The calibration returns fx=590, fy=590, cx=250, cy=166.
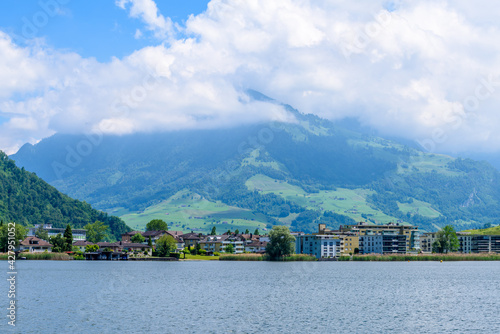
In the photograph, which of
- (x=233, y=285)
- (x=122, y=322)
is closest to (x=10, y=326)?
(x=122, y=322)

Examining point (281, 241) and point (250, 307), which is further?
point (281, 241)

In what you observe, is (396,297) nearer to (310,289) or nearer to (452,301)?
(452,301)

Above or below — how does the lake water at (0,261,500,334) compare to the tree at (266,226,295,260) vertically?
below

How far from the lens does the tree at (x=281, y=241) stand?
186375 mm

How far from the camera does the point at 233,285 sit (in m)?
101

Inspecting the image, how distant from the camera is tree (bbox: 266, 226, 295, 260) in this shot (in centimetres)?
18638

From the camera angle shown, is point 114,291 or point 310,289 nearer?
point 114,291

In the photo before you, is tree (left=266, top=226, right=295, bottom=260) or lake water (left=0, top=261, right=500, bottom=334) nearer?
lake water (left=0, top=261, right=500, bottom=334)

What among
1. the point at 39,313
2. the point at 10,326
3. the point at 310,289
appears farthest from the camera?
the point at 310,289

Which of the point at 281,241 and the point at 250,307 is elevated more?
the point at 281,241

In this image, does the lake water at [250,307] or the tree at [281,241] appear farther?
the tree at [281,241]

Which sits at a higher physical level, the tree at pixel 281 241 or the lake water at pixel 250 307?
the tree at pixel 281 241

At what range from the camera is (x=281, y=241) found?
616 ft

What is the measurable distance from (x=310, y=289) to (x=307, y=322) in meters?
36.2
